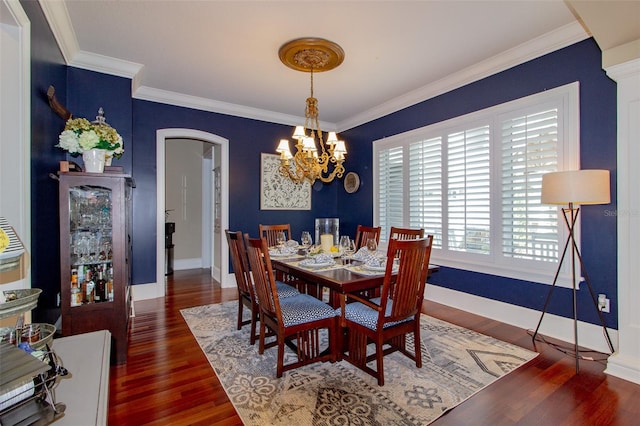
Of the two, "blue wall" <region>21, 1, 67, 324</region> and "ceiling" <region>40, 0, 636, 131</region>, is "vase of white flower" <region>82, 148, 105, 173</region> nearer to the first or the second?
"blue wall" <region>21, 1, 67, 324</region>

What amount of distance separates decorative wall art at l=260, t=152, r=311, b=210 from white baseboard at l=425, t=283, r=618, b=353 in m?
2.69

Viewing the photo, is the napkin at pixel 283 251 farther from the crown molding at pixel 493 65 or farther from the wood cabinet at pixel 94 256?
the crown molding at pixel 493 65

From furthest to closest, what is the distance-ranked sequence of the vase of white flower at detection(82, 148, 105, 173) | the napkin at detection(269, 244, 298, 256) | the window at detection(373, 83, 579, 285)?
the napkin at detection(269, 244, 298, 256) → the window at detection(373, 83, 579, 285) → the vase of white flower at detection(82, 148, 105, 173)

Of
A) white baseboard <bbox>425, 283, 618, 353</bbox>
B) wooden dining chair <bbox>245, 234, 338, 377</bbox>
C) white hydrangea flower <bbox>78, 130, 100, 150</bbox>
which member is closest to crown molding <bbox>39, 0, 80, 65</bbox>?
white hydrangea flower <bbox>78, 130, 100, 150</bbox>

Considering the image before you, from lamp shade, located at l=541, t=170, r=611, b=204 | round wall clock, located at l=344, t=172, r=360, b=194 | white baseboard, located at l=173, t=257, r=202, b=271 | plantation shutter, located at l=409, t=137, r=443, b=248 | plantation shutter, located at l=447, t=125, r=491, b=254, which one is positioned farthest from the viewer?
white baseboard, located at l=173, t=257, r=202, b=271

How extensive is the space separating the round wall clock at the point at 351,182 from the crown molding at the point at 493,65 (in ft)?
3.57

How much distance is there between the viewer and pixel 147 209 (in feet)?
14.3

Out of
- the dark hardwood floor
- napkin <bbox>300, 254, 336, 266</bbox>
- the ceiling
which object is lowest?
the dark hardwood floor

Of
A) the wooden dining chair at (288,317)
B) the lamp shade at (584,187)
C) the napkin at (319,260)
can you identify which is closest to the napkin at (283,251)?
the napkin at (319,260)

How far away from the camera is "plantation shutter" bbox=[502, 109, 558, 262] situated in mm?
3016

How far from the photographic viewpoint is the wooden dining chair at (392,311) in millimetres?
2059

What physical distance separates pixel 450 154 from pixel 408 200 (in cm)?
90

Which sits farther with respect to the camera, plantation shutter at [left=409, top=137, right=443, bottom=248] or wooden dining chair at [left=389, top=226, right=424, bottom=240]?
plantation shutter at [left=409, top=137, right=443, bottom=248]

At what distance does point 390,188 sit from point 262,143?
2.29 meters
